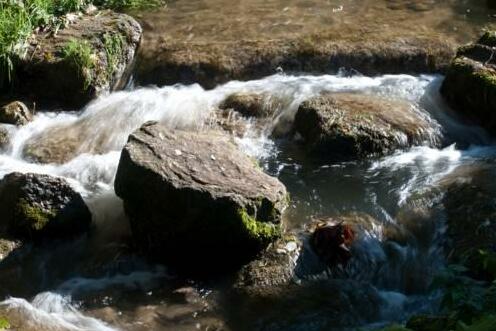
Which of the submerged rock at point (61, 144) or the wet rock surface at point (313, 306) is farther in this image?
the submerged rock at point (61, 144)

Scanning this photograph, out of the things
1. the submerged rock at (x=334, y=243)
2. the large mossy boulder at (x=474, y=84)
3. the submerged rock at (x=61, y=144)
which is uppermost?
the large mossy boulder at (x=474, y=84)

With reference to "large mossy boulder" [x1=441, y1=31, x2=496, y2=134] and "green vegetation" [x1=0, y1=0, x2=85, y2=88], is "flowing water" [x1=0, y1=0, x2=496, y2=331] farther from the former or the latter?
"green vegetation" [x1=0, y1=0, x2=85, y2=88]

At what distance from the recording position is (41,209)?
6.47m

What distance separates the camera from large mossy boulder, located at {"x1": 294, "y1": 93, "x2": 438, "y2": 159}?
7.43 meters

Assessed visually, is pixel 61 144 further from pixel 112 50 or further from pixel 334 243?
pixel 334 243

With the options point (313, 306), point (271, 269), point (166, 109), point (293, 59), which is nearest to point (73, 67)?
point (166, 109)

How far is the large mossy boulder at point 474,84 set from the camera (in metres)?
7.85

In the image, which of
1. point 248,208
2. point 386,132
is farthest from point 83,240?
point 386,132

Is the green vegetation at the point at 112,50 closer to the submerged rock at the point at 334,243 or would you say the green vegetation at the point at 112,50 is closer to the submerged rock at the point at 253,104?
the submerged rock at the point at 253,104

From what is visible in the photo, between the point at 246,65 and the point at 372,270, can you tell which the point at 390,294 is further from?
the point at 246,65

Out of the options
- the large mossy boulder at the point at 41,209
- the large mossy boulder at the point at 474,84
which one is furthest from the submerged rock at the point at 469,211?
the large mossy boulder at the point at 41,209

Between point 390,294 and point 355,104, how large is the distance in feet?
8.62

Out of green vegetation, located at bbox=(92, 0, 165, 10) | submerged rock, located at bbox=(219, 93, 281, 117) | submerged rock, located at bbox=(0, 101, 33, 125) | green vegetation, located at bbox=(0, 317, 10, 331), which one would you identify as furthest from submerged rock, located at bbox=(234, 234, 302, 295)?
green vegetation, located at bbox=(92, 0, 165, 10)

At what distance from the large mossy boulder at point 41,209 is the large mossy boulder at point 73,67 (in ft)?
7.87
